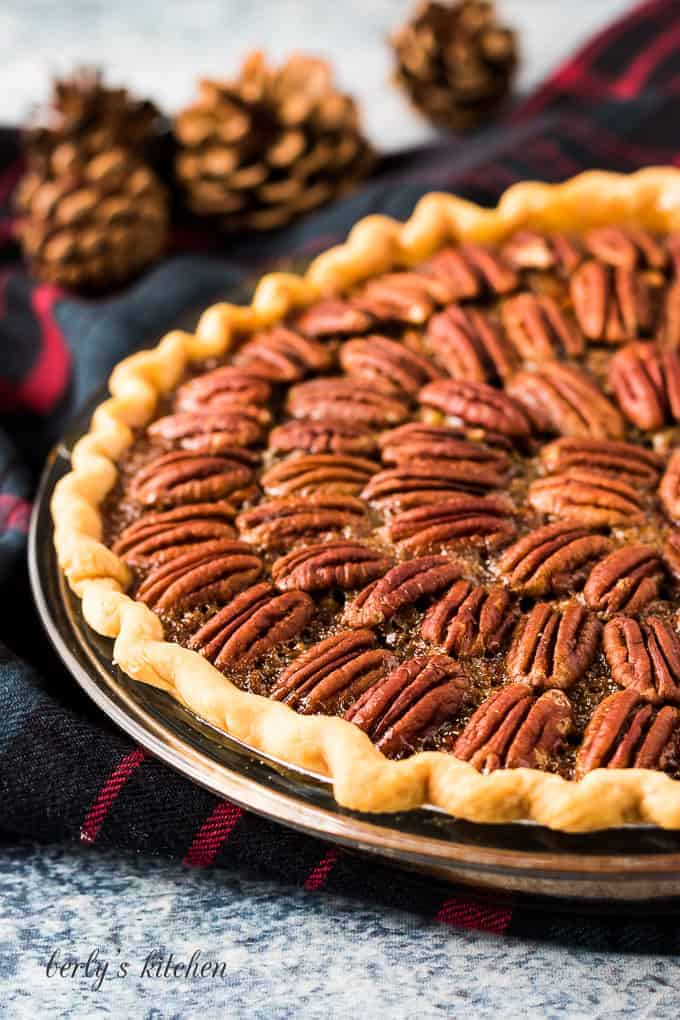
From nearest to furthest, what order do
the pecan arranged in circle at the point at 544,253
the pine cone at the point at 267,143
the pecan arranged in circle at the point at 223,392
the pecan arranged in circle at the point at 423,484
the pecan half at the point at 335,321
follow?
the pecan arranged in circle at the point at 423,484 → the pecan arranged in circle at the point at 223,392 → the pecan half at the point at 335,321 → the pecan arranged in circle at the point at 544,253 → the pine cone at the point at 267,143

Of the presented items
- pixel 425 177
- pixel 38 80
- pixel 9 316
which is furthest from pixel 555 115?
pixel 38 80

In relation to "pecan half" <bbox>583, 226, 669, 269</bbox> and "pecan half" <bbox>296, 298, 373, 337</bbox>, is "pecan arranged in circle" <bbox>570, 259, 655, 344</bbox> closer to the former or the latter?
"pecan half" <bbox>583, 226, 669, 269</bbox>

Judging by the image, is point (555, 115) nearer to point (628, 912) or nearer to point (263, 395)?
point (263, 395)

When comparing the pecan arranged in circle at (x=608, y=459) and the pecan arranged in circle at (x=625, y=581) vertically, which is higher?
the pecan arranged in circle at (x=608, y=459)

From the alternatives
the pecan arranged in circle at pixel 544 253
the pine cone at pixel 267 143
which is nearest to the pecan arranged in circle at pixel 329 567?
the pecan arranged in circle at pixel 544 253

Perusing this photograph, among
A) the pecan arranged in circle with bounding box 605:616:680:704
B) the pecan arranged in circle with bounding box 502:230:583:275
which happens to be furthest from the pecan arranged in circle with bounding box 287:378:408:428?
the pecan arranged in circle with bounding box 605:616:680:704

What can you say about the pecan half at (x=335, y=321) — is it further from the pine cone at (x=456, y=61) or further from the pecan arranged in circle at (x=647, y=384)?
the pine cone at (x=456, y=61)

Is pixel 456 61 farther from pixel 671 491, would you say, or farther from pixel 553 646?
pixel 553 646
